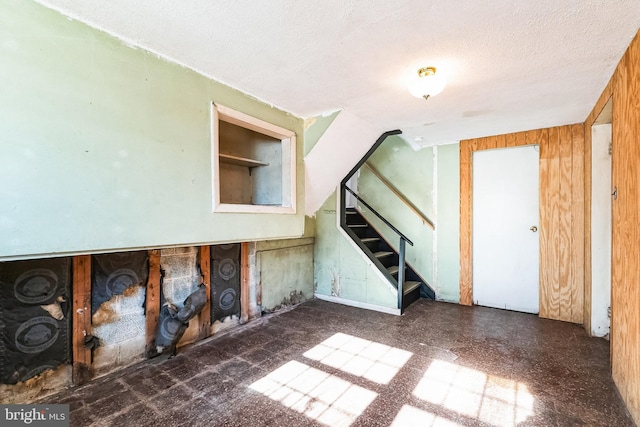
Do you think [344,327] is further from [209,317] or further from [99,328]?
[99,328]

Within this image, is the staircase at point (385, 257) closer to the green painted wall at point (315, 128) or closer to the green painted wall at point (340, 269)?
the green painted wall at point (340, 269)

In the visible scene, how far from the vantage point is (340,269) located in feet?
13.4

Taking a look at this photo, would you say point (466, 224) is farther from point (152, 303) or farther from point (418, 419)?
point (152, 303)

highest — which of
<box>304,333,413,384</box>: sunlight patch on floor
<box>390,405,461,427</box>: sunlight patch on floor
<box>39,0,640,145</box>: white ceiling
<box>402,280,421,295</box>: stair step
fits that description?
<box>39,0,640,145</box>: white ceiling

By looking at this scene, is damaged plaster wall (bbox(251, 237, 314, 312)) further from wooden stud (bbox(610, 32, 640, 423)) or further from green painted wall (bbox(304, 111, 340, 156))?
wooden stud (bbox(610, 32, 640, 423))

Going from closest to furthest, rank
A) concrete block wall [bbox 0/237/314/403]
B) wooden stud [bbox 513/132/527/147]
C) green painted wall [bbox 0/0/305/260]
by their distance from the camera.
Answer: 1. green painted wall [bbox 0/0/305/260]
2. concrete block wall [bbox 0/237/314/403]
3. wooden stud [bbox 513/132/527/147]

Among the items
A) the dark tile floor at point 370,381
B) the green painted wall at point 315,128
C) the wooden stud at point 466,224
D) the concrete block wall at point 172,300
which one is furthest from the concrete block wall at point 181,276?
the wooden stud at point 466,224

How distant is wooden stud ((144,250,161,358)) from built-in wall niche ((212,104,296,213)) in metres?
0.89

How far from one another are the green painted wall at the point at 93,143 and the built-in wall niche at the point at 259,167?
30.4 inches

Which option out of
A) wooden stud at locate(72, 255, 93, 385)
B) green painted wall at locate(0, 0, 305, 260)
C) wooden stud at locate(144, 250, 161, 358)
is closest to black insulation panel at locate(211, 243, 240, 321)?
wooden stud at locate(144, 250, 161, 358)

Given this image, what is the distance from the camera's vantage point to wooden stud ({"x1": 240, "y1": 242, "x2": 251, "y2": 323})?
332 cm

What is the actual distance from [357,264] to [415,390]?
203 cm

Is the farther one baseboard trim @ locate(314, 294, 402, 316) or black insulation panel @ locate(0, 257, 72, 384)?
baseboard trim @ locate(314, 294, 402, 316)

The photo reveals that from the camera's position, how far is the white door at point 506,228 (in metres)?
3.56
